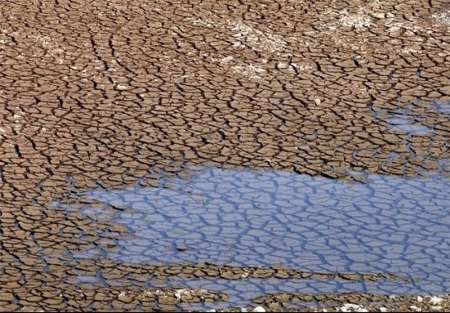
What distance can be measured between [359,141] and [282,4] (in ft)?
4.41

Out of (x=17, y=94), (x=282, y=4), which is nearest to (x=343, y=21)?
(x=282, y=4)

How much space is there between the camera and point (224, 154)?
15.1 feet

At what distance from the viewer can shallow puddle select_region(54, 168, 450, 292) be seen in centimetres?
392

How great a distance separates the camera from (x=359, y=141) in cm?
469

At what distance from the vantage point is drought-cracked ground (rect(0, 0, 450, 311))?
3803mm

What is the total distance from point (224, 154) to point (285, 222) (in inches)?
20.5

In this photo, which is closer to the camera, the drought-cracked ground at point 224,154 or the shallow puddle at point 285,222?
the drought-cracked ground at point 224,154

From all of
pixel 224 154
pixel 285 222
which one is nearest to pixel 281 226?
pixel 285 222

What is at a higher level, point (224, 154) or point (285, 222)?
point (224, 154)

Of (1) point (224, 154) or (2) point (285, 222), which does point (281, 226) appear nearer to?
(2) point (285, 222)

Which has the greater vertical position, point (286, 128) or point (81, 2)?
point (81, 2)

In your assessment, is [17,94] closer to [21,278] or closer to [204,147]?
[204,147]

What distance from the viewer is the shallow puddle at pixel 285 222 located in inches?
154

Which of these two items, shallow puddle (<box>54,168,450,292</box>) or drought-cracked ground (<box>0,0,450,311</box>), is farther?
shallow puddle (<box>54,168,450,292</box>)
